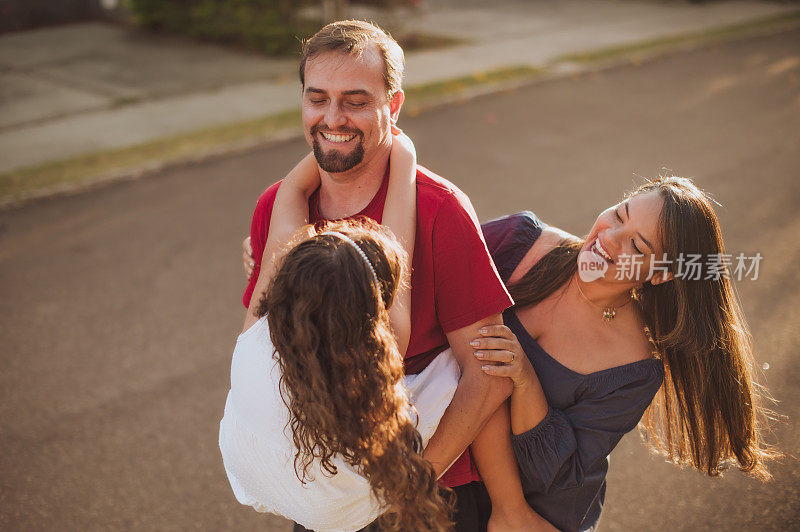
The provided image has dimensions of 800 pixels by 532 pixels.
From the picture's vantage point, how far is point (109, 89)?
1070 centimetres

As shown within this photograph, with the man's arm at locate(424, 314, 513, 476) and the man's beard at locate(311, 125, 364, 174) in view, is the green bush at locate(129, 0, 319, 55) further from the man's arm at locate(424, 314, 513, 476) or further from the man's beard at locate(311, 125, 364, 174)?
the man's arm at locate(424, 314, 513, 476)

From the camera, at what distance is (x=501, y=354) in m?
2.31

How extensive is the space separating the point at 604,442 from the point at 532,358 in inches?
15.5

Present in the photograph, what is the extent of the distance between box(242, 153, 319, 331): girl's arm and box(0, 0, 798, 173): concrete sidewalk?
6.45 metres

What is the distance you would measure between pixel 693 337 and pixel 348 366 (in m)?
1.40

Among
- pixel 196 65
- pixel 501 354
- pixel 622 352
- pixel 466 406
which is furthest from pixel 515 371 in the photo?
pixel 196 65

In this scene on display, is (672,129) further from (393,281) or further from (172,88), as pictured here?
(393,281)

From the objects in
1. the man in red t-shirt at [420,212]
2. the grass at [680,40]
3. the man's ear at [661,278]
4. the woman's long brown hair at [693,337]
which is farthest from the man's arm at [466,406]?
the grass at [680,40]

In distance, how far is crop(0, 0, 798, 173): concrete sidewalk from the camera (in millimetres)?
9070

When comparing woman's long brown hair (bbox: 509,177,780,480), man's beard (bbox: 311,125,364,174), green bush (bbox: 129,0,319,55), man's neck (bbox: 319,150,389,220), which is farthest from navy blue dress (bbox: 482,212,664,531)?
green bush (bbox: 129,0,319,55)

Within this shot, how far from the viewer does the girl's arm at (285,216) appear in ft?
7.88

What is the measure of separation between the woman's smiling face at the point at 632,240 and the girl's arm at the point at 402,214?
74 cm

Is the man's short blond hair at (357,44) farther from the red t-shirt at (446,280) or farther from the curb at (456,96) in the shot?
the curb at (456,96)

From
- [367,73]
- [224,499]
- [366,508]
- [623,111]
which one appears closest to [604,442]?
[366,508]
